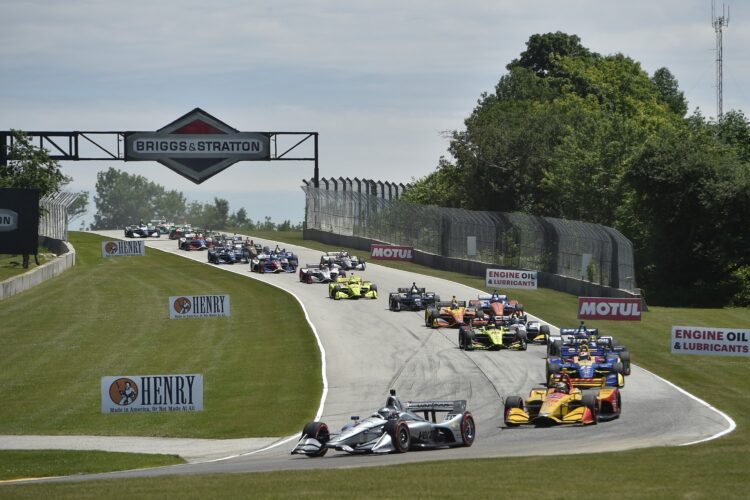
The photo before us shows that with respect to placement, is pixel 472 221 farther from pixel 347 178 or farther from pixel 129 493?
pixel 129 493

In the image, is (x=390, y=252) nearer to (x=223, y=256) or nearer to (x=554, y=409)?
(x=223, y=256)

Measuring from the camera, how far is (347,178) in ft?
276

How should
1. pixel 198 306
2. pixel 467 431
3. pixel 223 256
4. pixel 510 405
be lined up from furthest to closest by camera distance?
pixel 223 256, pixel 198 306, pixel 510 405, pixel 467 431

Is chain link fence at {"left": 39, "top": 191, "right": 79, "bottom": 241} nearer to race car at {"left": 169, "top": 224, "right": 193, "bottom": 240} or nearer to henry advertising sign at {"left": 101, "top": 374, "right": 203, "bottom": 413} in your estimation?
race car at {"left": 169, "top": 224, "right": 193, "bottom": 240}

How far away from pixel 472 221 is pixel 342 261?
7263mm

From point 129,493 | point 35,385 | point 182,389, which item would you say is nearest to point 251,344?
point 35,385

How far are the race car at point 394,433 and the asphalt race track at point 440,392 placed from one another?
0.88 feet

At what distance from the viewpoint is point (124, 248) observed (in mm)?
61375

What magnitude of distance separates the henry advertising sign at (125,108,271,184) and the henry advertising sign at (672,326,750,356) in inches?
669

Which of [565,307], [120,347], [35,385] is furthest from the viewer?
[565,307]

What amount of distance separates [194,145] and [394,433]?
78.5 feet

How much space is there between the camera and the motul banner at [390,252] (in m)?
58.0

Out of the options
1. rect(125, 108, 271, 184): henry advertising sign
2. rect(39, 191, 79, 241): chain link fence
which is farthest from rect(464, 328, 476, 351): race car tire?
rect(39, 191, 79, 241): chain link fence

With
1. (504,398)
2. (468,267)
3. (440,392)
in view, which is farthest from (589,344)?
(468,267)
